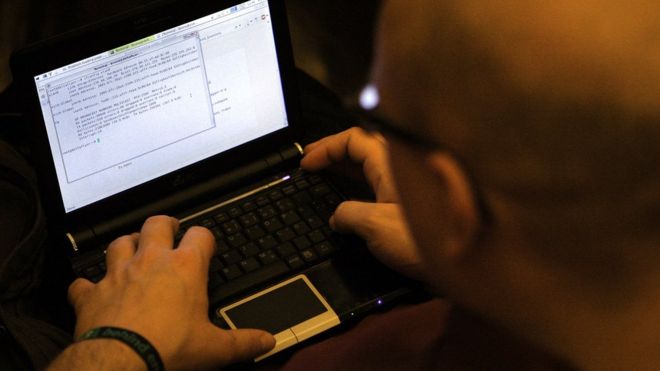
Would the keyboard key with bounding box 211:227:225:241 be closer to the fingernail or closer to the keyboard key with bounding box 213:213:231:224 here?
the keyboard key with bounding box 213:213:231:224

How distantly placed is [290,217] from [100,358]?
1.04 feet

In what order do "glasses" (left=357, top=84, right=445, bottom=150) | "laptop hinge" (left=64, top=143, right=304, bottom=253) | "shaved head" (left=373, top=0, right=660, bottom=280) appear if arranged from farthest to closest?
"laptop hinge" (left=64, top=143, right=304, bottom=253) → "glasses" (left=357, top=84, right=445, bottom=150) → "shaved head" (left=373, top=0, right=660, bottom=280)

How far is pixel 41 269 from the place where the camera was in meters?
1.01

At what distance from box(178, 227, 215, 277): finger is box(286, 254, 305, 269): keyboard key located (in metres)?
0.09

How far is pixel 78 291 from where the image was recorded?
0.89 metres

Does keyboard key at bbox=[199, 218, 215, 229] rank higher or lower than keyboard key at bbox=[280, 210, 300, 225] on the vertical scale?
higher

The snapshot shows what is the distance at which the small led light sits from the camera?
568 mm

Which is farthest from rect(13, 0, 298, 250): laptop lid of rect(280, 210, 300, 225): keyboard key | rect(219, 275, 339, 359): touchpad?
rect(219, 275, 339, 359): touchpad

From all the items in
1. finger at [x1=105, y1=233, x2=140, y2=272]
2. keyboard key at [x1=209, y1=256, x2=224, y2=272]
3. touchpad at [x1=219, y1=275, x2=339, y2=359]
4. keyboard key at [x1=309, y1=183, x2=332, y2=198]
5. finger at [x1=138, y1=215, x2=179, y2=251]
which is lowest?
touchpad at [x1=219, y1=275, x2=339, y2=359]

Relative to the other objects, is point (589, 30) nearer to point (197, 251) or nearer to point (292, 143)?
point (197, 251)

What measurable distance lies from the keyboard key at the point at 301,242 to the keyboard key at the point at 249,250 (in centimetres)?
5

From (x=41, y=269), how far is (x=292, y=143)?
1.19 ft

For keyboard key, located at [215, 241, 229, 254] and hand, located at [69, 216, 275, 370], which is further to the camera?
keyboard key, located at [215, 241, 229, 254]

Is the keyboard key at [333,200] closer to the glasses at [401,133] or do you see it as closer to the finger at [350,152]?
the finger at [350,152]
